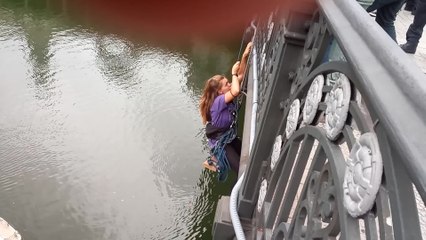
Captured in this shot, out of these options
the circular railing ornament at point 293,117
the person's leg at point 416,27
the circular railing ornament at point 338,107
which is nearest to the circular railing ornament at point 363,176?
the circular railing ornament at point 338,107

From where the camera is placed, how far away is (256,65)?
387cm

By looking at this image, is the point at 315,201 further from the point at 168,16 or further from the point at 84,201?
the point at 84,201

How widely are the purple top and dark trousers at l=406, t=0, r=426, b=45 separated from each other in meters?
1.55

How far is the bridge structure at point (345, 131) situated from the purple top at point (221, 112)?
4.95 ft

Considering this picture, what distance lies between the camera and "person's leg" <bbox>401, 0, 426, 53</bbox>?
148 inches

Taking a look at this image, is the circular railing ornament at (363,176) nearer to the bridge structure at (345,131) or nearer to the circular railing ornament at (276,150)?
the bridge structure at (345,131)

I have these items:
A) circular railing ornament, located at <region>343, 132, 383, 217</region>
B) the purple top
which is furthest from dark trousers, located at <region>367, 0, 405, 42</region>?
circular railing ornament, located at <region>343, 132, 383, 217</region>

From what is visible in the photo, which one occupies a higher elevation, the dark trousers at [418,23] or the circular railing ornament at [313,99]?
the circular railing ornament at [313,99]

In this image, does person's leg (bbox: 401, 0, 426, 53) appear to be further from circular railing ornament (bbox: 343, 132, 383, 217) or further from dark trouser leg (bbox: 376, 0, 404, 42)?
circular railing ornament (bbox: 343, 132, 383, 217)

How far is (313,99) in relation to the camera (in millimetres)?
1391

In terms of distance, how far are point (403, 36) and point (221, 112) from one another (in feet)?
7.79

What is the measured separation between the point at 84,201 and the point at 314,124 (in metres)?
3.15

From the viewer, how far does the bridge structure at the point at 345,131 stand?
711 mm

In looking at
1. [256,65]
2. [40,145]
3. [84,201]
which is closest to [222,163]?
[256,65]
